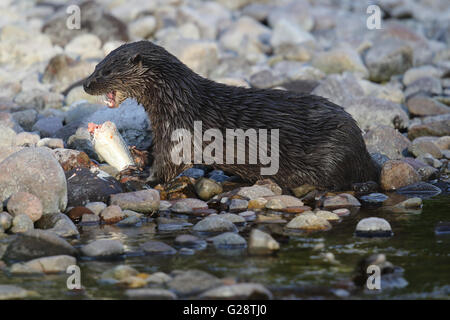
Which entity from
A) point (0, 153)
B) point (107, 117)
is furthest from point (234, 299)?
point (107, 117)

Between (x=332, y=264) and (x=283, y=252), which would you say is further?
(x=283, y=252)

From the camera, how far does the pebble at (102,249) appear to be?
5.44 m

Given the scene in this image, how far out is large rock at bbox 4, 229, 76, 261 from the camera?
211 inches

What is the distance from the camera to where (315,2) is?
2191 cm

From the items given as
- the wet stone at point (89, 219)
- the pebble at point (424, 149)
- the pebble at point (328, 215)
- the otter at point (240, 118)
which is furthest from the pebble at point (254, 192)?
the pebble at point (424, 149)

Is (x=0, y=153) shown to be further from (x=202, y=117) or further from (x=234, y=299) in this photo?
(x=234, y=299)

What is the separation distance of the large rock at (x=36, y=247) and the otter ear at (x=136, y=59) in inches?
104

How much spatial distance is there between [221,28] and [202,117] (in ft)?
33.7

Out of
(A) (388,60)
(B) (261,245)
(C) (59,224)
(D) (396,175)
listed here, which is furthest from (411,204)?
(A) (388,60)

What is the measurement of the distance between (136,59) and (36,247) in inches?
109

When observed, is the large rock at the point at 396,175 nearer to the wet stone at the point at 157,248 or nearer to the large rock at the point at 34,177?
the wet stone at the point at 157,248

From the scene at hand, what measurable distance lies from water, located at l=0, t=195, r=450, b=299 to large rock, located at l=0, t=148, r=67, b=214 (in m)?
0.43

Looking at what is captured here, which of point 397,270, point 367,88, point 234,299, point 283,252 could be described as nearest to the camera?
point 234,299
